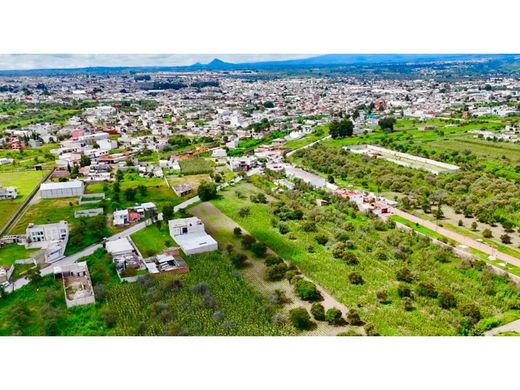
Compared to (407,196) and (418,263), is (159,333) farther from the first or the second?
(407,196)

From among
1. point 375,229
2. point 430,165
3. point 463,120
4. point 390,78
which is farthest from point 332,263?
point 390,78

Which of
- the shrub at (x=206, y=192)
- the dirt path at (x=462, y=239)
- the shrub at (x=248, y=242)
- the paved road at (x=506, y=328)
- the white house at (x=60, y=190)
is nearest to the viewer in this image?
the paved road at (x=506, y=328)

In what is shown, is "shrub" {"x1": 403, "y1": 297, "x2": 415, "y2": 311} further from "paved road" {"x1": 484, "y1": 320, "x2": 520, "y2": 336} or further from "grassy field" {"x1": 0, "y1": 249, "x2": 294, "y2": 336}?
"grassy field" {"x1": 0, "y1": 249, "x2": 294, "y2": 336}

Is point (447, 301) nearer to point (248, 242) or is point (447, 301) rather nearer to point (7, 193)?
point (248, 242)

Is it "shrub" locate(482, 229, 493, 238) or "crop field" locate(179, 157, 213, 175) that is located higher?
"shrub" locate(482, 229, 493, 238)

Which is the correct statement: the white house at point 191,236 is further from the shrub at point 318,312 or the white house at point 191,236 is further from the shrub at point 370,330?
the shrub at point 370,330

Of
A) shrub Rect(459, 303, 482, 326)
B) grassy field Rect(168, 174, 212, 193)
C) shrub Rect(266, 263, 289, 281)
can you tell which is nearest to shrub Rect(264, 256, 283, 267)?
shrub Rect(266, 263, 289, 281)

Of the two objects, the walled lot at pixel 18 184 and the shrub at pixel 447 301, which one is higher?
the walled lot at pixel 18 184

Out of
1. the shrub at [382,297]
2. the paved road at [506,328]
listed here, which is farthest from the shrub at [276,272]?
the paved road at [506,328]
